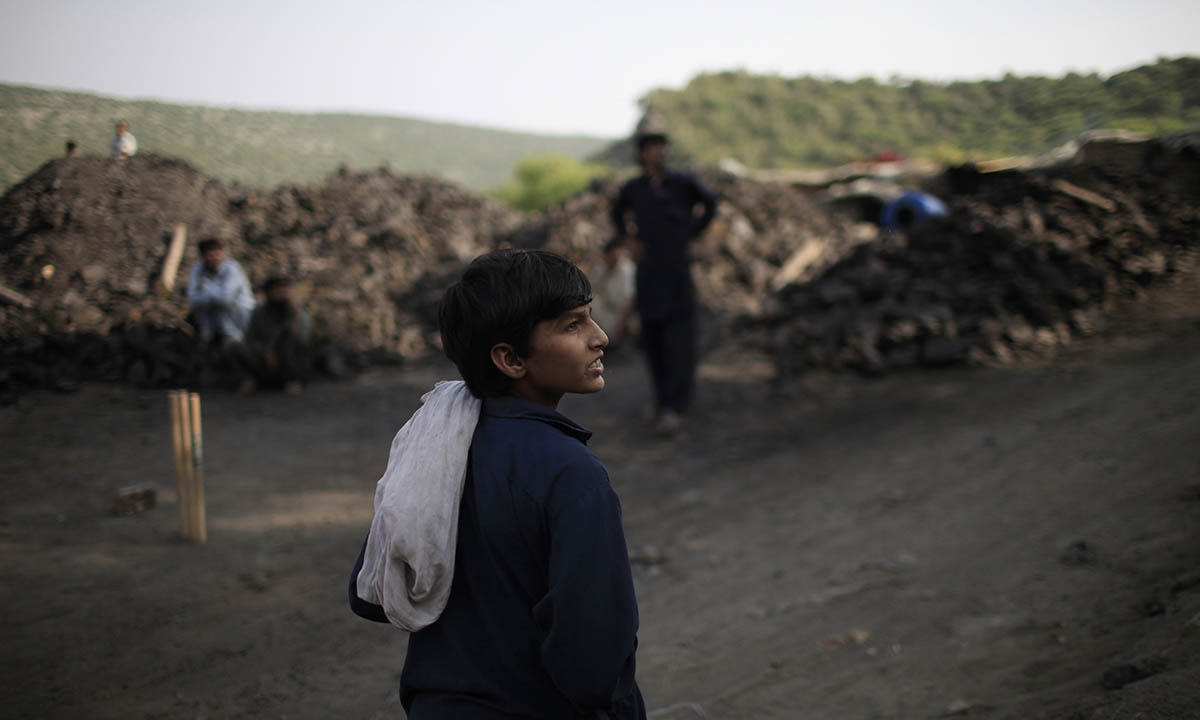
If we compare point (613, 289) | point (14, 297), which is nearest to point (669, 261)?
point (613, 289)

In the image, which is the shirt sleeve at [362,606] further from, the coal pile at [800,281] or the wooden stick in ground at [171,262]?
the wooden stick in ground at [171,262]

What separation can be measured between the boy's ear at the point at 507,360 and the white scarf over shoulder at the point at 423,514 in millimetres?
85

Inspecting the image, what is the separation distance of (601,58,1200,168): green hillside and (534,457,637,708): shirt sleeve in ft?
21.6

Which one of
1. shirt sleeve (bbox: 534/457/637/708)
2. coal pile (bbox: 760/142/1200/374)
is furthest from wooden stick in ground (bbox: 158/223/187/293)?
shirt sleeve (bbox: 534/457/637/708)

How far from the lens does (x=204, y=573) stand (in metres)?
4.09

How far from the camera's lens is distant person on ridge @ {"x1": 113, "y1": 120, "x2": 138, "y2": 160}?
5.84 metres

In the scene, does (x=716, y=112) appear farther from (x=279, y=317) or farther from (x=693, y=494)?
(x=693, y=494)

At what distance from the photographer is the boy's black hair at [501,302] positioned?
57.7 inches

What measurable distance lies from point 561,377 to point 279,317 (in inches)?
282

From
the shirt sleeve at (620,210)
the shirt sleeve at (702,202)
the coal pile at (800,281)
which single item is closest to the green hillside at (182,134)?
the coal pile at (800,281)

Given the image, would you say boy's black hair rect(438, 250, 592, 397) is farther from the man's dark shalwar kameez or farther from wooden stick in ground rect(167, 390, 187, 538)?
the man's dark shalwar kameez

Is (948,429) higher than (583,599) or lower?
lower

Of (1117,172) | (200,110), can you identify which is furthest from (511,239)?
(1117,172)

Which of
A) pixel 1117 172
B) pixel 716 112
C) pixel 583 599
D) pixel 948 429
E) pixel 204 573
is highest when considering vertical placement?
pixel 716 112
